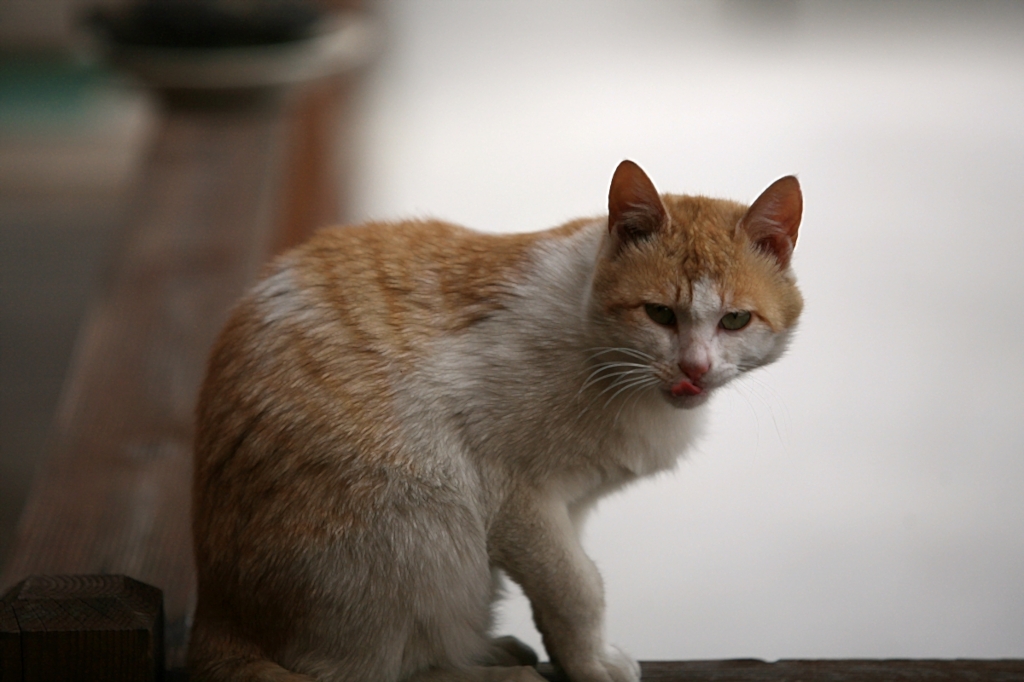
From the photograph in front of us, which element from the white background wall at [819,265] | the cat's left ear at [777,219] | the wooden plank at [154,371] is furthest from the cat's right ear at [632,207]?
the wooden plank at [154,371]

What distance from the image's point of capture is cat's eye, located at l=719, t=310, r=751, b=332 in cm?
150

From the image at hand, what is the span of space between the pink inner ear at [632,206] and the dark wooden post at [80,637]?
0.82 m

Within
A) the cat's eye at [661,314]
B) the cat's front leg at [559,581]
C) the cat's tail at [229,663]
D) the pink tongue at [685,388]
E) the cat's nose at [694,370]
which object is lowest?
the cat's tail at [229,663]

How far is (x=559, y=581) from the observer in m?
1.56

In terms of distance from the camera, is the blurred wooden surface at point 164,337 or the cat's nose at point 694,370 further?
the blurred wooden surface at point 164,337

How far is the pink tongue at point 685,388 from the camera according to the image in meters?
1.48

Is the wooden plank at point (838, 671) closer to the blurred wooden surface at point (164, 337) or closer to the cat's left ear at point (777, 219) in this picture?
the cat's left ear at point (777, 219)

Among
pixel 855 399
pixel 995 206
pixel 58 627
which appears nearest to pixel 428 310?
pixel 58 627

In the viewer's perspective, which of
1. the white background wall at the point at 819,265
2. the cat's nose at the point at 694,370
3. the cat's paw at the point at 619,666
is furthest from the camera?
the white background wall at the point at 819,265

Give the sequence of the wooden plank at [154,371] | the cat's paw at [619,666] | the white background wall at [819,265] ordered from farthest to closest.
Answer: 1. the white background wall at [819,265]
2. the wooden plank at [154,371]
3. the cat's paw at [619,666]

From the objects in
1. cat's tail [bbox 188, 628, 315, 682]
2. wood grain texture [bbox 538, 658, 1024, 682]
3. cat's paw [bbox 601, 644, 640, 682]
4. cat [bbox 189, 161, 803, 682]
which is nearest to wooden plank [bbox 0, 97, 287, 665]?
cat's tail [bbox 188, 628, 315, 682]

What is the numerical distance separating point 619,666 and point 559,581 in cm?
17

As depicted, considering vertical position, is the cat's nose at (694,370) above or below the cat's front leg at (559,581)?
above

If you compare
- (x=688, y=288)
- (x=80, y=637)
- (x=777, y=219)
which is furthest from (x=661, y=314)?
(x=80, y=637)
